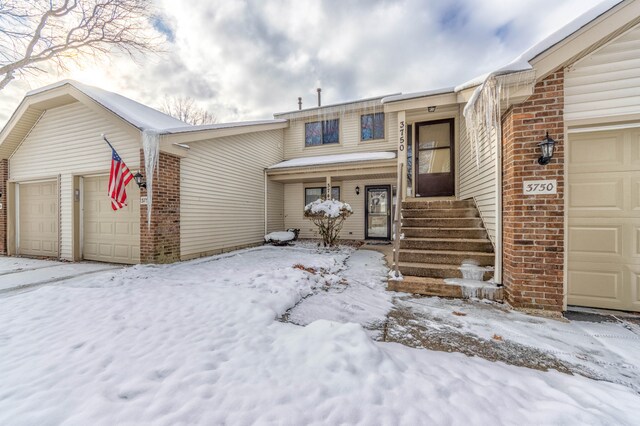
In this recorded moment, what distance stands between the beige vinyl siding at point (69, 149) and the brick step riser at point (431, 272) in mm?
6128

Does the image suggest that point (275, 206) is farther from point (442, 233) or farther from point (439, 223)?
point (442, 233)

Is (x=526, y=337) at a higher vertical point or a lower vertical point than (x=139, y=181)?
lower

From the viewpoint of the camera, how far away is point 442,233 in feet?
15.8

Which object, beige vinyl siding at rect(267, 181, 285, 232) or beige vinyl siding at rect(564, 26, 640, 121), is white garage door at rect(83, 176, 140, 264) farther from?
beige vinyl siding at rect(564, 26, 640, 121)

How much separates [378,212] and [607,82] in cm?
708

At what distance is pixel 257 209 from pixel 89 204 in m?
4.55

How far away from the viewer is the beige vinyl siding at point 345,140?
31.7ft

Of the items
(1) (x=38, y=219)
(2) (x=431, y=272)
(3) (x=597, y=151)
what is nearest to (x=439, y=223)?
(2) (x=431, y=272)

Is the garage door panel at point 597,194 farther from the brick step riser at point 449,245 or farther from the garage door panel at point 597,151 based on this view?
the brick step riser at point 449,245

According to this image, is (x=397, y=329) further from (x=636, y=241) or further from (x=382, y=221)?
(x=382, y=221)

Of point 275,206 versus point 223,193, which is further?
point 275,206

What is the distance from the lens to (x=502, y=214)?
368 centimetres

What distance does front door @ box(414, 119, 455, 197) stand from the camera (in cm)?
621

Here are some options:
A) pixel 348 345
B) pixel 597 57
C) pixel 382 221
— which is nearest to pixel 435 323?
pixel 348 345
